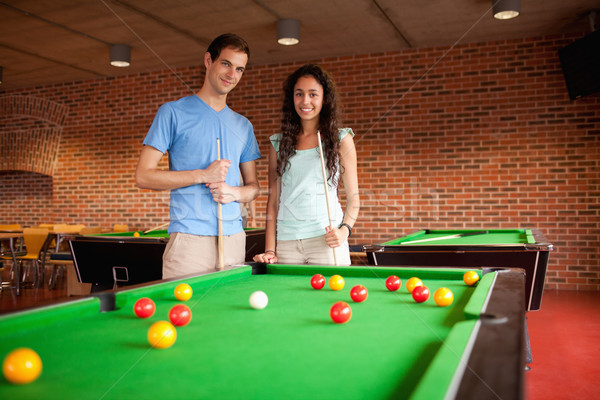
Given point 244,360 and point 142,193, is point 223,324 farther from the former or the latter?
point 142,193

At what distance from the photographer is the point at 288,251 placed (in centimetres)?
239

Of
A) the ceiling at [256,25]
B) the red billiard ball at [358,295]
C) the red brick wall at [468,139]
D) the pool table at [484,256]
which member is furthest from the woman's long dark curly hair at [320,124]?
the red brick wall at [468,139]

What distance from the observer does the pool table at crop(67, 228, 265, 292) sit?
3.77 metres

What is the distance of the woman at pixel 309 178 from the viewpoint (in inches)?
93.4

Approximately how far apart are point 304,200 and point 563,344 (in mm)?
2394

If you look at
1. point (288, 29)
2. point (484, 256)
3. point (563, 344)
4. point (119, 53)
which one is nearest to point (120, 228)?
point (119, 53)

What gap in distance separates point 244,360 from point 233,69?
1661 millimetres

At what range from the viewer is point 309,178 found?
2.41 meters

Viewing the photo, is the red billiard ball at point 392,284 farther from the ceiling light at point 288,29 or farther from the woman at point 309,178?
the ceiling light at point 288,29

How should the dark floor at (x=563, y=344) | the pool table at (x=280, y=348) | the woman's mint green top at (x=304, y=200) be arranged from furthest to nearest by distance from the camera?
1. the dark floor at (x=563, y=344)
2. the woman's mint green top at (x=304, y=200)
3. the pool table at (x=280, y=348)

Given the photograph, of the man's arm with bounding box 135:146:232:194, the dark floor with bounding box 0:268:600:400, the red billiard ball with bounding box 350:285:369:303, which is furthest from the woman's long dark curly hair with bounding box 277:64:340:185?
the dark floor with bounding box 0:268:600:400

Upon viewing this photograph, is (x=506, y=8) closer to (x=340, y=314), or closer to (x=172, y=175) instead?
(x=172, y=175)

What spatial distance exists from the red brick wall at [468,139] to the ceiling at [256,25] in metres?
0.27

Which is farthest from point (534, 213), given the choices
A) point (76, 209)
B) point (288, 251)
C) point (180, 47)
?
point (76, 209)
